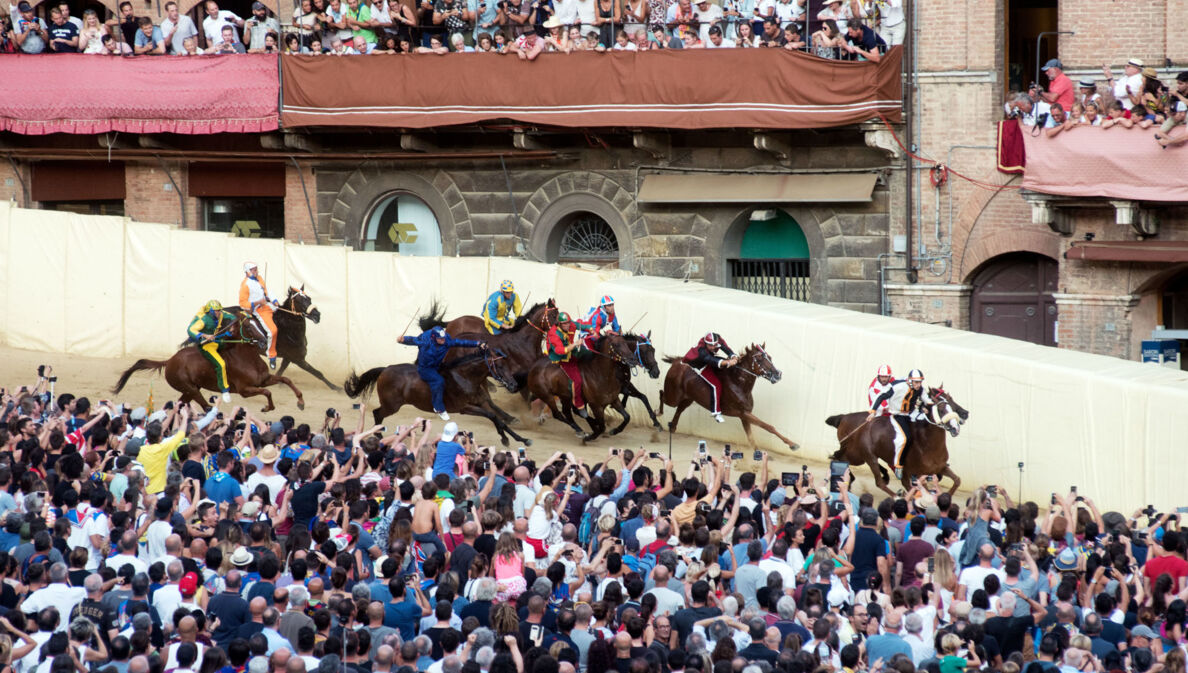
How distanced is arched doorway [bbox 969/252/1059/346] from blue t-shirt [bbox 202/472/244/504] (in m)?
14.5

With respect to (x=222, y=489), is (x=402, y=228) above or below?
above

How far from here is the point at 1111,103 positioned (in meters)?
20.5

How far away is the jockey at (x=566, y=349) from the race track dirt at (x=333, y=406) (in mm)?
868

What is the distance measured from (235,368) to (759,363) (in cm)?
749

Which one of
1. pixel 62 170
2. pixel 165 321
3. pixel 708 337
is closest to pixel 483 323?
pixel 708 337

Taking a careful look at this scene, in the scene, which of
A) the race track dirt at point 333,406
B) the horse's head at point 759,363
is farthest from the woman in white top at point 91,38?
the horse's head at point 759,363

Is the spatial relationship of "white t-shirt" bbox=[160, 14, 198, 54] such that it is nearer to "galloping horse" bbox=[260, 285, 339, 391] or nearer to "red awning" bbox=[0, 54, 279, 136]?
"red awning" bbox=[0, 54, 279, 136]

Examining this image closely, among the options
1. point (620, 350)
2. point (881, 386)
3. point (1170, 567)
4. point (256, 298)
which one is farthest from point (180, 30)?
point (1170, 567)

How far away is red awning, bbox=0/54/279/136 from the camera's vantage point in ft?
86.1

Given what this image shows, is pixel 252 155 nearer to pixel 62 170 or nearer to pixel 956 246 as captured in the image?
pixel 62 170

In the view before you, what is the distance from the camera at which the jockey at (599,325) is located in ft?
61.9

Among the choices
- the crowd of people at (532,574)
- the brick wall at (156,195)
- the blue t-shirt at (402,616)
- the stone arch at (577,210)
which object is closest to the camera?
the crowd of people at (532,574)

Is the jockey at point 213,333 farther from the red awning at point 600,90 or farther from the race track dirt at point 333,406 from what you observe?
the red awning at point 600,90

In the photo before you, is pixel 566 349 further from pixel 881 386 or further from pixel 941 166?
pixel 941 166
